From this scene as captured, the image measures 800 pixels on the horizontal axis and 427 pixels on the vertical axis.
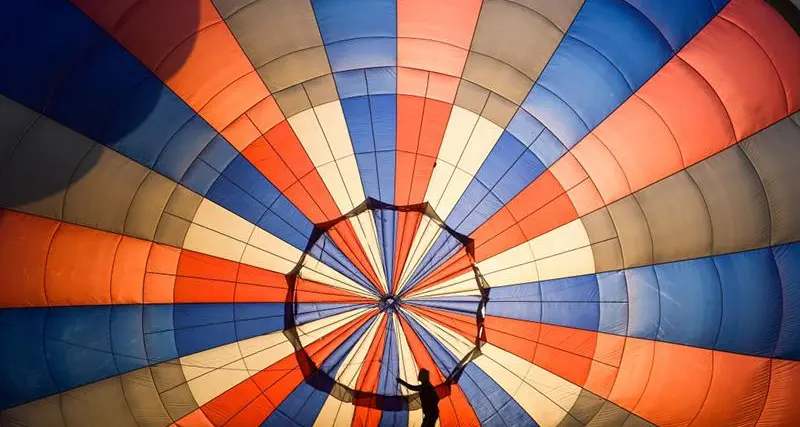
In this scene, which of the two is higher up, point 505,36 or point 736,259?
point 505,36

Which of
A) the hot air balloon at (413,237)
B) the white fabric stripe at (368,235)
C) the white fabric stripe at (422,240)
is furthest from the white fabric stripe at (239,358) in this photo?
the white fabric stripe at (422,240)

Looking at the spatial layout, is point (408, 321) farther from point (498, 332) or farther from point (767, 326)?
point (767, 326)

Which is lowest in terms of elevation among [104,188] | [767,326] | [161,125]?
[767,326]

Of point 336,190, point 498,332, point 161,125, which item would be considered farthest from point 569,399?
point 161,125

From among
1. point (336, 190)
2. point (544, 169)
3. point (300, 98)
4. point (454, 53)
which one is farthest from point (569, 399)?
point (300, 98)

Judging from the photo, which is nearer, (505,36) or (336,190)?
(505,36)

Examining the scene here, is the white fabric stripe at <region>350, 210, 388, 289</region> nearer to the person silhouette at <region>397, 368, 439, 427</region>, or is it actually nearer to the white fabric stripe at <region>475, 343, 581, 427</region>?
the person silhouette at <region>397, 368, 439, 427</region>

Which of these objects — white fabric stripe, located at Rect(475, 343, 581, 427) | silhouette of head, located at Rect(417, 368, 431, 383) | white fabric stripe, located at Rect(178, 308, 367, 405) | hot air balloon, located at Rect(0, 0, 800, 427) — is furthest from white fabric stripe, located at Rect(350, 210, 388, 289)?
white fabric stripe, located at Rect(475, 343, 581, 427)
